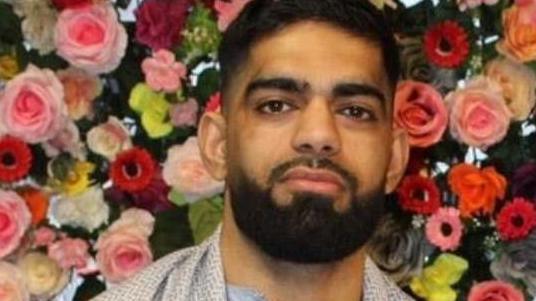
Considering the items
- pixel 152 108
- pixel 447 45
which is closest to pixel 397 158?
pixel 447 45

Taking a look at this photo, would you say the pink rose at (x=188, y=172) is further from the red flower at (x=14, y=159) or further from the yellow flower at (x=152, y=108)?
the red flower at (x=14, y=159)

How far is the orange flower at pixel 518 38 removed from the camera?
1664 mm

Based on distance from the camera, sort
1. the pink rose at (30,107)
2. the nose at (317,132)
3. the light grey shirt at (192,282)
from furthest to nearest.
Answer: the pink rose at (30,107)
the light grey shirt at (192,282)
the nose at (317,132)

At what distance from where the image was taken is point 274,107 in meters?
1.38

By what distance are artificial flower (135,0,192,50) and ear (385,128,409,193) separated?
1.09 ft

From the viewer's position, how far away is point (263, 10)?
4.75 feet

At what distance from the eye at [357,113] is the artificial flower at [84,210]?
434 millimetres

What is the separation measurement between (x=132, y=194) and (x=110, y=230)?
0.05 m

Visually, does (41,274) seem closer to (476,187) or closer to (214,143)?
(214,143)

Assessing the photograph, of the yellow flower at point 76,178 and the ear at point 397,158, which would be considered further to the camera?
the yellow flower at point 76,178

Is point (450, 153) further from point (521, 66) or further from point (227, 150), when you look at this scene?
point (227, 150)

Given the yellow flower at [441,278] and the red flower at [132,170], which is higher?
the red flower at [132,170]

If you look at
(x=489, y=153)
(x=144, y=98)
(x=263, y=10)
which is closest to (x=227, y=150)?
(x=263, y=10)

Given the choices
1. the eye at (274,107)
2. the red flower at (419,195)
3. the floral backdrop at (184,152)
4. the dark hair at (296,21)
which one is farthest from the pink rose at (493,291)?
the eye at (274,107)
